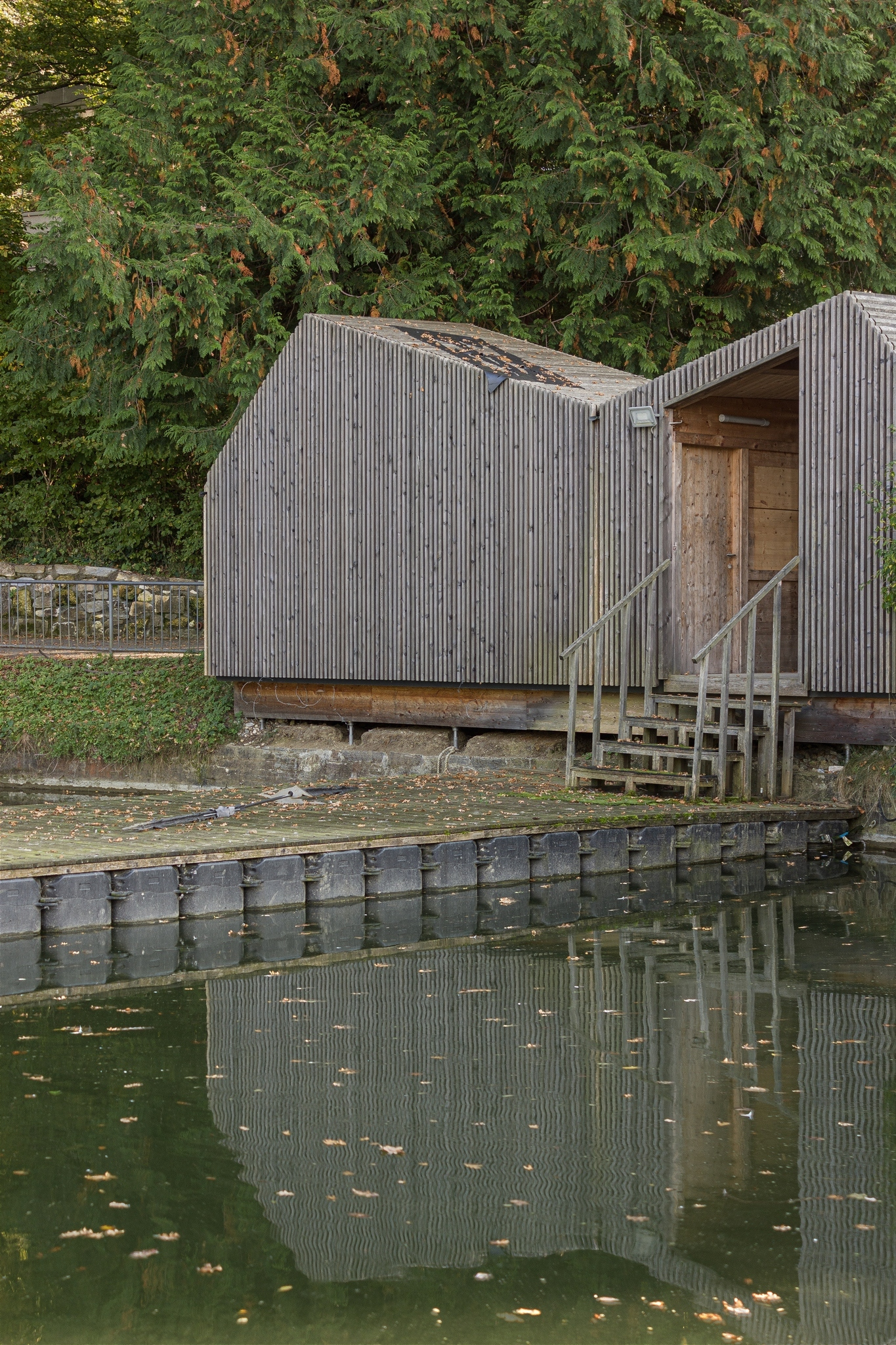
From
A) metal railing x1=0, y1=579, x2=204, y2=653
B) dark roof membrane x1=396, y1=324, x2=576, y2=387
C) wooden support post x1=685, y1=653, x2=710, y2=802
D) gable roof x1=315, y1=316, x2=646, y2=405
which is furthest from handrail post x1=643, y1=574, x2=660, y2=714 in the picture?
metal railing x1=0, y1=579, x2=204, y2=653

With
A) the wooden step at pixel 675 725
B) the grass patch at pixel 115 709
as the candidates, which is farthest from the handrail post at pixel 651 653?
the grass patch at pixel 115 709

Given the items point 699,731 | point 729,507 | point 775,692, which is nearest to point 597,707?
point 699,731

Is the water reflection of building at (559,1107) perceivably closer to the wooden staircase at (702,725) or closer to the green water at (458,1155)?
the green water at (458,1155)

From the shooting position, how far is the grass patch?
19.1 meters

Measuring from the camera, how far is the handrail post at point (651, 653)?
1437cm

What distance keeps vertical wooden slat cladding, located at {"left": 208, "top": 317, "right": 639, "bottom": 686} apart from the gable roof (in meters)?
0.06

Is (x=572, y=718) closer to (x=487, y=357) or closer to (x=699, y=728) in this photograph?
(x=699, y=728)

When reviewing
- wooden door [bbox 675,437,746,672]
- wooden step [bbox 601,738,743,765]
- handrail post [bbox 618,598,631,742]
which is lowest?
wooden step [bbox 601,738,743,765]

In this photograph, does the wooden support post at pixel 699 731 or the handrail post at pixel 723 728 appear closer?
the handrail post at pixel 723 728

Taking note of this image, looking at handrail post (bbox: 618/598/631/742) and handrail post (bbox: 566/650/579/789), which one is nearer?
handrail post (bbox: 618/598/631/742)

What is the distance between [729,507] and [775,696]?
2924mm

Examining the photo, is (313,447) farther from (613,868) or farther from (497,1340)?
(497,1340)

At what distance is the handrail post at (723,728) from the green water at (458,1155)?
14.3 ft

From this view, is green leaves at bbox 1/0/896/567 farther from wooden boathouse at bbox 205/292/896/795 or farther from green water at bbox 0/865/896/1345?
green water at bbox 0/865/896/1345
